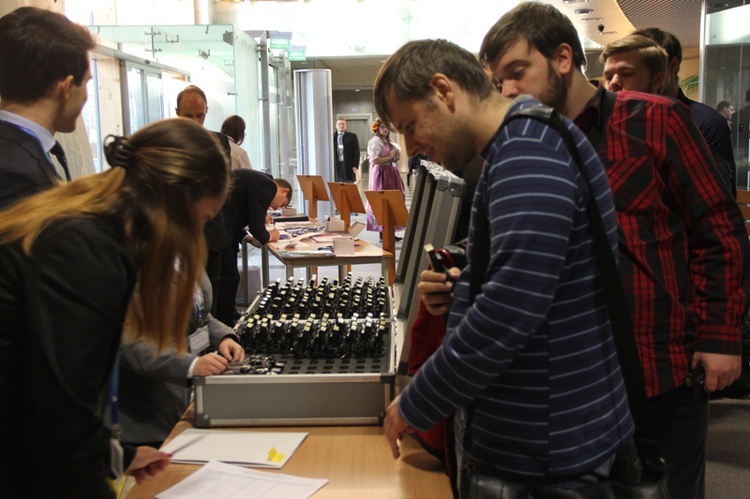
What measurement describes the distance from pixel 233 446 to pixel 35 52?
1.02 metres

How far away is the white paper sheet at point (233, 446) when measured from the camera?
147 centimetres

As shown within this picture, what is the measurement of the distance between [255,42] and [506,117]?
7.84 meters

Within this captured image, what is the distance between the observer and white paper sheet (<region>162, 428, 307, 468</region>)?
4.82 feet

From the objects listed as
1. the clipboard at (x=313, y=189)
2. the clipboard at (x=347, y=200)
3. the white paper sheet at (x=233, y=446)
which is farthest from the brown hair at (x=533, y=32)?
the clipboard at (x=313, y=189)

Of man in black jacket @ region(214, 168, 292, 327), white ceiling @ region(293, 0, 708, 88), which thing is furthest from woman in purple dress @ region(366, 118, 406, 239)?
man in black jacket @ region(214, 168, 292, 327)

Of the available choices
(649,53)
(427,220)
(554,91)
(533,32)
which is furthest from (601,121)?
(649,53)

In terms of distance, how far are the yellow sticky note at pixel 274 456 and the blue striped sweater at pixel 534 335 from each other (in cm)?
48

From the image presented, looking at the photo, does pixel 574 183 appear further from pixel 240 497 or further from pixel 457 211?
pixel 240 497

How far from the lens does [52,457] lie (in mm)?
964

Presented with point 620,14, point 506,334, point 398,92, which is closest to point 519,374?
point 506,334

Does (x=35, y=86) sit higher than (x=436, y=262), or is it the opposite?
(x=35, y=86)

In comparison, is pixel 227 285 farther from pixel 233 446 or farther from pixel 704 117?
pixel 233 446

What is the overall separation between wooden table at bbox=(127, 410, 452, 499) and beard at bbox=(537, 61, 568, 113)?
A: 2.53 feet

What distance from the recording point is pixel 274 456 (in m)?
1.48
